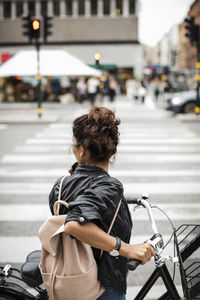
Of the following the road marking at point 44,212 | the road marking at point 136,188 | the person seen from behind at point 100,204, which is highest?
the person seen from behind at point 100,204

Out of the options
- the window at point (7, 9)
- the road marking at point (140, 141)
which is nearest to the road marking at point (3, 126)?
the road marking at point (140, 141)

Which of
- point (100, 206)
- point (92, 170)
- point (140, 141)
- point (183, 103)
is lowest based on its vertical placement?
point (140, 141)

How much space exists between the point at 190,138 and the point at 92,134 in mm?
10940

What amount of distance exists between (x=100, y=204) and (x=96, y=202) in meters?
0.02

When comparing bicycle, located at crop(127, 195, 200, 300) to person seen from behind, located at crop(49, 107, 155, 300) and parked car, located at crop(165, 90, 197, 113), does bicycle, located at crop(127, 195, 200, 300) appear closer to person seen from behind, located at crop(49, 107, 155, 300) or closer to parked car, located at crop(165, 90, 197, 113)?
person seen from behind, located at crop(49, 107, 155, 300)

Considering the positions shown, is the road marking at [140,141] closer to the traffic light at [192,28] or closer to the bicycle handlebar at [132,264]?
the traffic light at [192,28]

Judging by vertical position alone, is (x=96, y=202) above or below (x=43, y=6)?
below

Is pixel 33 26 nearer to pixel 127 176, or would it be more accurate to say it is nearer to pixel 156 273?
pixel 127 176

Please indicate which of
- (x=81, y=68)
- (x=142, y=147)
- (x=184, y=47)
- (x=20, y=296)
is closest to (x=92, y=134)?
(x=20, y=296)

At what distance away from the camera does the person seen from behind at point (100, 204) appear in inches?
66.3

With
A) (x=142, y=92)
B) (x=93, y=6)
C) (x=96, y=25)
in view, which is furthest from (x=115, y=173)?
(x=93, y=6)

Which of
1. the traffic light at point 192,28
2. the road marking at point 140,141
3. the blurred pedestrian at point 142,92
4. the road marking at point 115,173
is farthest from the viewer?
the blurred pedestrian at point 142,92

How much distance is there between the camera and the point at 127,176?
767cm

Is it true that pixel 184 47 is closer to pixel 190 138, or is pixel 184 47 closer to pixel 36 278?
pixel 190 138
